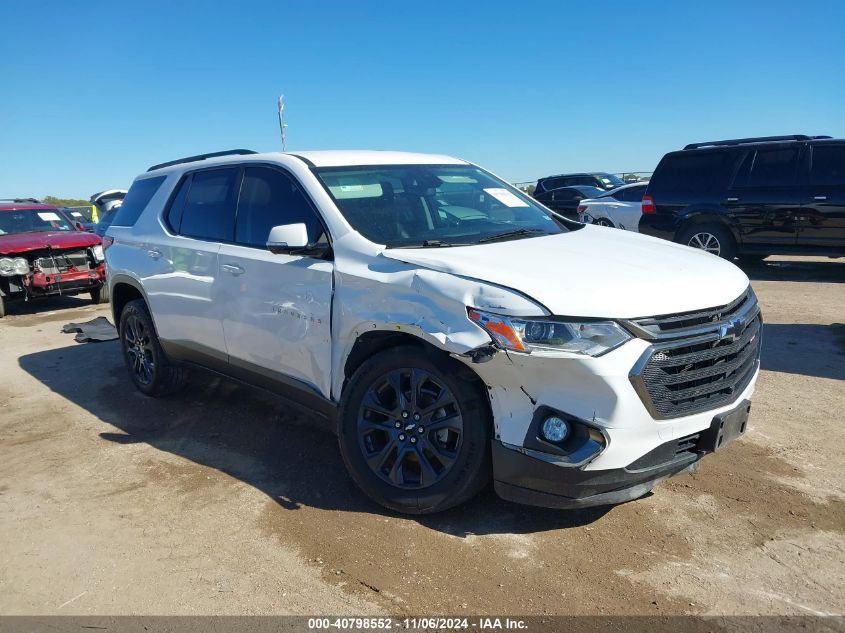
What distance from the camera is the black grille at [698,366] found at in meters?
2.88

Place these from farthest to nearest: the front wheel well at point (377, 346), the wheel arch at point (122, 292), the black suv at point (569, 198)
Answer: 1. the black suv at point (569, 198)
2. the wheel arch at point (122, 292)
3. the front wheel well at point (377, 346)

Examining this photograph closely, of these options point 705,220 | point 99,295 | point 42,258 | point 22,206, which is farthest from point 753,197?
point 22,206

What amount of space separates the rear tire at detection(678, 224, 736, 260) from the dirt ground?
5.55 meters

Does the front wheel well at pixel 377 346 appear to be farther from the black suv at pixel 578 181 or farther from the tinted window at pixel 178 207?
the black suv at pixel 578 181

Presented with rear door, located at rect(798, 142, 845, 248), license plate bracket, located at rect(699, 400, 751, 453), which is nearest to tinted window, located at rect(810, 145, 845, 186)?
rear door, located at rect(798, 142, 845, 248)

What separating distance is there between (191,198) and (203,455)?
191cm

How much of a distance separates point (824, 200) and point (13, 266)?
11.6 meters

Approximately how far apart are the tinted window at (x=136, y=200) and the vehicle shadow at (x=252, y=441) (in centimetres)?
146

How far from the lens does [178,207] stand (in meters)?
5.20

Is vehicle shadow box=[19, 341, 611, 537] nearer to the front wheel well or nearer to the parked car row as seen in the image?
the front wheel well

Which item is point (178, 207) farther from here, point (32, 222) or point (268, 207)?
point (32, 222)

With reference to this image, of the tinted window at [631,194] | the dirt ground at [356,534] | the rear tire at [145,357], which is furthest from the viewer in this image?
the tinted window at [631,194]

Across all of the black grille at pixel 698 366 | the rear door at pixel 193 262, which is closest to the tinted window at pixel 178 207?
the rear door at pixel 193 262

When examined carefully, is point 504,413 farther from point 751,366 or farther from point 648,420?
point 751,366
